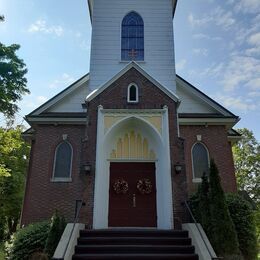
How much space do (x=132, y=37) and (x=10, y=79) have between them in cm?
686

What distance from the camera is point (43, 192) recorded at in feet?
40.2

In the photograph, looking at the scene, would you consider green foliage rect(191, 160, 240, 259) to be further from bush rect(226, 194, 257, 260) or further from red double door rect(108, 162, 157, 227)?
red double door rect(108, 162, 157, 227)

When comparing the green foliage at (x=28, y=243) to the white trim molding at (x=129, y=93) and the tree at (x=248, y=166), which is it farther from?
the tree at (x=248, y=166)

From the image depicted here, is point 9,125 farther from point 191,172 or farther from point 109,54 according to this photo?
point 191,172

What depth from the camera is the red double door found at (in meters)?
10.3

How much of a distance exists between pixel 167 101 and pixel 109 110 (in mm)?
2425

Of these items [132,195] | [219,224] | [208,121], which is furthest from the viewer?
[208,121]

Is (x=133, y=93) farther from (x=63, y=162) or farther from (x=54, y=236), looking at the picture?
(x=54, y=236)

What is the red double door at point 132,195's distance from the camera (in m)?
10.3

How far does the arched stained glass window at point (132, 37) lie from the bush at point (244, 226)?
8.84 meters

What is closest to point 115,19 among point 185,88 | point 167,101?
point 185,88

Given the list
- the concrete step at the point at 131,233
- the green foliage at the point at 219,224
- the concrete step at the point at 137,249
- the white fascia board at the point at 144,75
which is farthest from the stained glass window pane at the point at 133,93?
the concrete step at the point at 137,249

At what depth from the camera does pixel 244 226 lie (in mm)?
9680

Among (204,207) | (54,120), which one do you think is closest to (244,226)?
(204,207)
